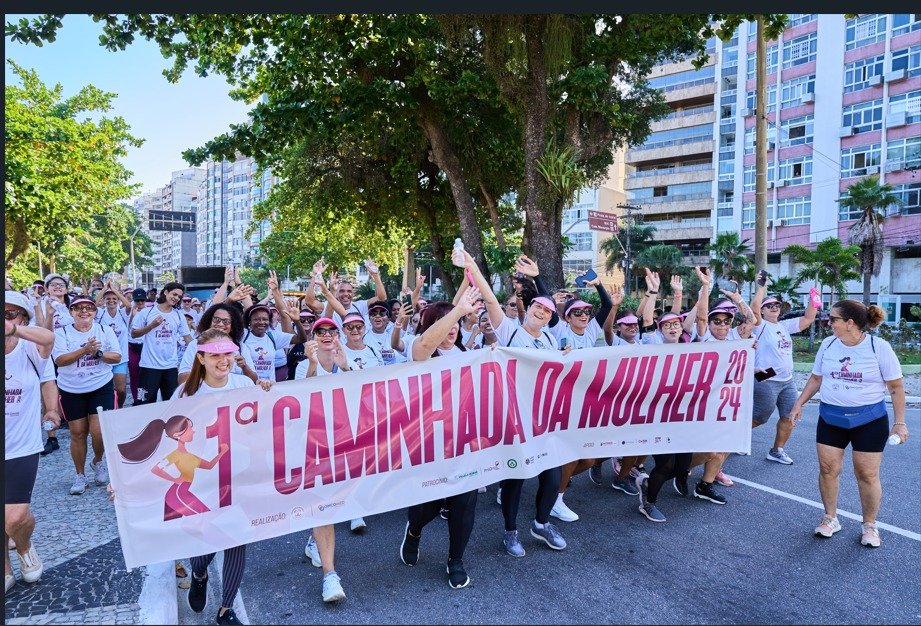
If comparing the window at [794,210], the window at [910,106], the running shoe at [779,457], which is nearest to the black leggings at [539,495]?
the running shoe at [779,457]

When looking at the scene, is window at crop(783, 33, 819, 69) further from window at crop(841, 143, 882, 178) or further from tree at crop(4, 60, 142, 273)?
tree at crop(4, 60, 142, 273)

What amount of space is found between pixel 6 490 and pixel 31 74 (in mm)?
24717

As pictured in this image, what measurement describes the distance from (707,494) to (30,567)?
5.25m

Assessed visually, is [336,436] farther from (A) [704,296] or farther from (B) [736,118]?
(B) [736,118]

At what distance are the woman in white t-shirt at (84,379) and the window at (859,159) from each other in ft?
146

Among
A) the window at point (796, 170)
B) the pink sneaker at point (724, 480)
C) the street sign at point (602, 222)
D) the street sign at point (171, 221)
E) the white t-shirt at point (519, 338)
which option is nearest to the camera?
the white t-shirt at point (519, 338)

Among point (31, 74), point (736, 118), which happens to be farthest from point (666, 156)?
point (31, 74)

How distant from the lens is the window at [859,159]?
38250 millimetres

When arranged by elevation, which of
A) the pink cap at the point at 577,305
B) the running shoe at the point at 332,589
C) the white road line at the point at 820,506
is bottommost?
the white road line at the point at 820,506

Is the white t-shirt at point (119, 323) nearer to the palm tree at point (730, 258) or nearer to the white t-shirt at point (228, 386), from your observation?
the white t-shirt at point (228, 386)

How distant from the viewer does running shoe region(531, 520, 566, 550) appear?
14.6 ft

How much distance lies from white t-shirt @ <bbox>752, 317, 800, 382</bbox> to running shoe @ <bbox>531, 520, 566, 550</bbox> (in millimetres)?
3341

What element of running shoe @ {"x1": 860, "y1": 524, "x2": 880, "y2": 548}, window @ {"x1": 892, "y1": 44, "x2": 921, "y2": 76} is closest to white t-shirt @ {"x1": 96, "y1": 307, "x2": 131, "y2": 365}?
running shoe @ {"x1": 860, "y1": 524, "x2": 880, "y2": 548}

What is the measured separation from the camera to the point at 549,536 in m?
4.50
